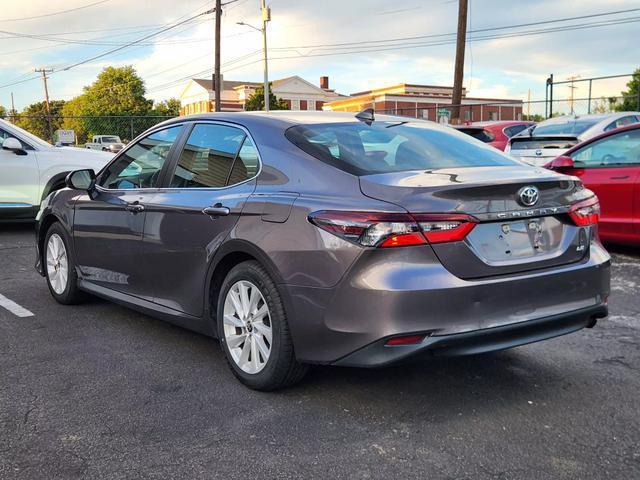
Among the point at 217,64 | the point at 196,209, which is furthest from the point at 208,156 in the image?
the point at 217,64

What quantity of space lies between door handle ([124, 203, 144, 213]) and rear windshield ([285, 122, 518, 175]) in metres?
1.32

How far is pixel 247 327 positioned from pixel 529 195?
5.36ft

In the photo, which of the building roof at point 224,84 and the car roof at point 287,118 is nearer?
the car roof at point 287,118

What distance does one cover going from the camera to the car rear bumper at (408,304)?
119 inches

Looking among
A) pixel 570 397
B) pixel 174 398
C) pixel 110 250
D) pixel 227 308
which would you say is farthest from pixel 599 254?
pixel 110 250

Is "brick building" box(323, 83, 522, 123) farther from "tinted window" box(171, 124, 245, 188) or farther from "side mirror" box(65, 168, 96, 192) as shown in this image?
"tinted window" box(171, 124, 245, 188)

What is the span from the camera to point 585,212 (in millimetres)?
3555

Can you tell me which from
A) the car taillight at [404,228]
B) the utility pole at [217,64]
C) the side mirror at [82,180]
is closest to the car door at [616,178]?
the car taillight at [404,228]

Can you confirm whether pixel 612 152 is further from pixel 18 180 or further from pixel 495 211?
pixel 18 180

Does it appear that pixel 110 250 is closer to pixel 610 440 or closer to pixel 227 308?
pixel 227 308

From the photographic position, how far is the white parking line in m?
5.39

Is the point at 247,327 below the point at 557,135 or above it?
below

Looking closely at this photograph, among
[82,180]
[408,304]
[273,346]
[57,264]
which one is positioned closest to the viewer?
[408,304]

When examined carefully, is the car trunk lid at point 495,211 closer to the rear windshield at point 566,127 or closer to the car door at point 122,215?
the car door at point 122,215
